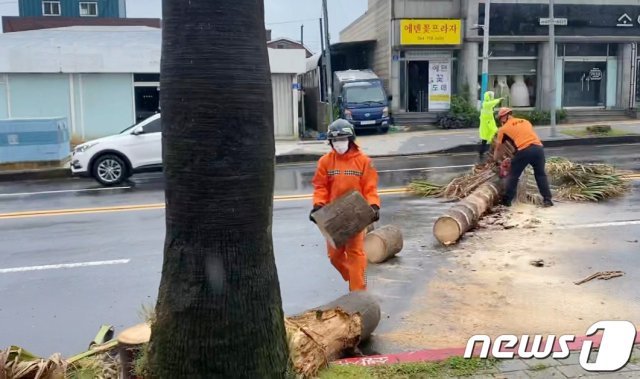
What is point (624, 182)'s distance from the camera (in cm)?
1178

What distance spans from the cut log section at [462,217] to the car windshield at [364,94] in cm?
1488

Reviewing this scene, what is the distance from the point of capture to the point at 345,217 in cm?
576

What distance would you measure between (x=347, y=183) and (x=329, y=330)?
1.70m

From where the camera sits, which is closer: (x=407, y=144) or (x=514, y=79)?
(x=407, y=144)

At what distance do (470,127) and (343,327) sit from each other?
22.2 m

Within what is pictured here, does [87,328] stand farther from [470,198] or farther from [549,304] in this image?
[470,198]

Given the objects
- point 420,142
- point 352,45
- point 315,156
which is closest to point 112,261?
point 315,156

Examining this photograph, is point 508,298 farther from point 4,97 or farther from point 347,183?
point 4,97

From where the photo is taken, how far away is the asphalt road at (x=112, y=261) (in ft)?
19.9

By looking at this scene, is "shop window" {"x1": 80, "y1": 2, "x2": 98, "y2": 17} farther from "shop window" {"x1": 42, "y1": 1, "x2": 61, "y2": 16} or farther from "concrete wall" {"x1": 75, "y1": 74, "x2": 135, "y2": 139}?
"concrete wall" {"x1": 75, "y1": 74, "x2": 135, "y2": 139}

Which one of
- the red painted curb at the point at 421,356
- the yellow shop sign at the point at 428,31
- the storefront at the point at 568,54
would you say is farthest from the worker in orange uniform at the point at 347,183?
the storefront at the point at 568,54

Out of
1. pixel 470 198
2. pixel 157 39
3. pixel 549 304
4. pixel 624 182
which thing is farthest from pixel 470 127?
pixel 549 304

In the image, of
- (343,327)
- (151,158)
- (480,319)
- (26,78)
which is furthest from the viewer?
(26,78)

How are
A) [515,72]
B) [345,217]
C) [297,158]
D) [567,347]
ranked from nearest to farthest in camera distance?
1. [567,347]
2. [345,217]
3. [297,158]
4. [515,72]
